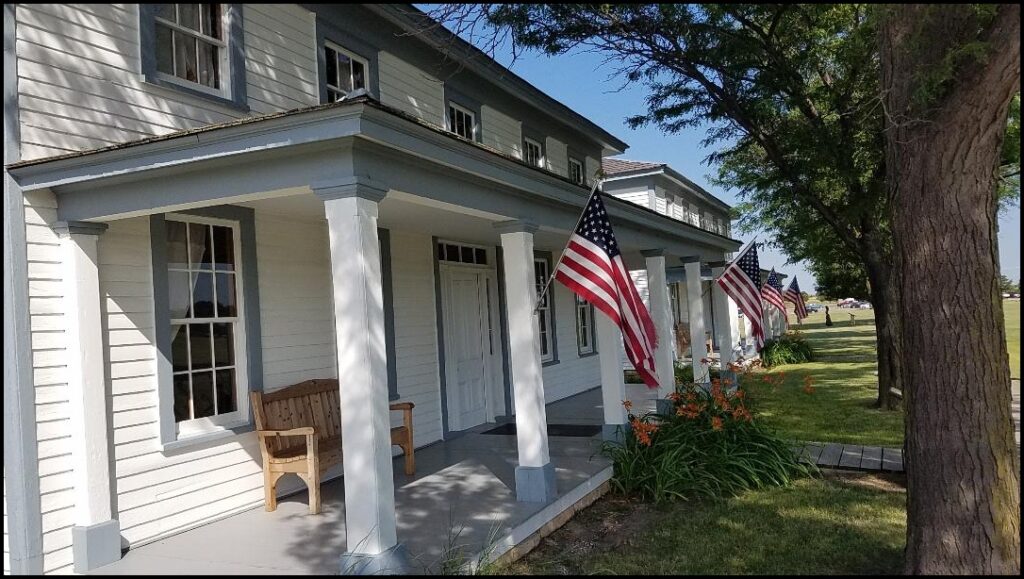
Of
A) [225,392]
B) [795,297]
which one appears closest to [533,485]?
[225,392]

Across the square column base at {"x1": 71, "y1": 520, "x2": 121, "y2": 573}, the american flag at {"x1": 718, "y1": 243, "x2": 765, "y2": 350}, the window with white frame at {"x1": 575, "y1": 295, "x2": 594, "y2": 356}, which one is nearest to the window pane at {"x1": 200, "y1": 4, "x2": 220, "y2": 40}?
the square column base at {"x1": 71, "y1": 520, "x2": 121, "y2": 573}

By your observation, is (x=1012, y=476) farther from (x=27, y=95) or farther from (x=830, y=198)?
(x=830, y=198)

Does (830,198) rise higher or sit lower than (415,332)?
higher

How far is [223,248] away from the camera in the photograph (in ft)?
20.9

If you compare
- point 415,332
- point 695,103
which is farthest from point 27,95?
point 695,103

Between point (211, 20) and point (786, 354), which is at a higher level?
point (211, 20)

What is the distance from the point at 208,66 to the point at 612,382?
530 centimetres

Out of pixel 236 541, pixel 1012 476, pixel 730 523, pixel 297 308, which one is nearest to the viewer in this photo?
pixel 1012 476

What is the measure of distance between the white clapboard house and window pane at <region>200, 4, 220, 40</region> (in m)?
0.02

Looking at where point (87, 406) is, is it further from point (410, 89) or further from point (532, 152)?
point (532, 152)

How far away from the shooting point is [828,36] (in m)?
9.63

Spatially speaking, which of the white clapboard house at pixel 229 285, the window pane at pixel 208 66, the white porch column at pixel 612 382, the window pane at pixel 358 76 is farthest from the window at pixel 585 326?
the window pane at pixel 208 66

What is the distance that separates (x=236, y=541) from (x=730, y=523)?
404 cm

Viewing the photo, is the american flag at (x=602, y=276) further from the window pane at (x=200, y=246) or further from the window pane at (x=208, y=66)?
the window pane at (x=208, y=66)
